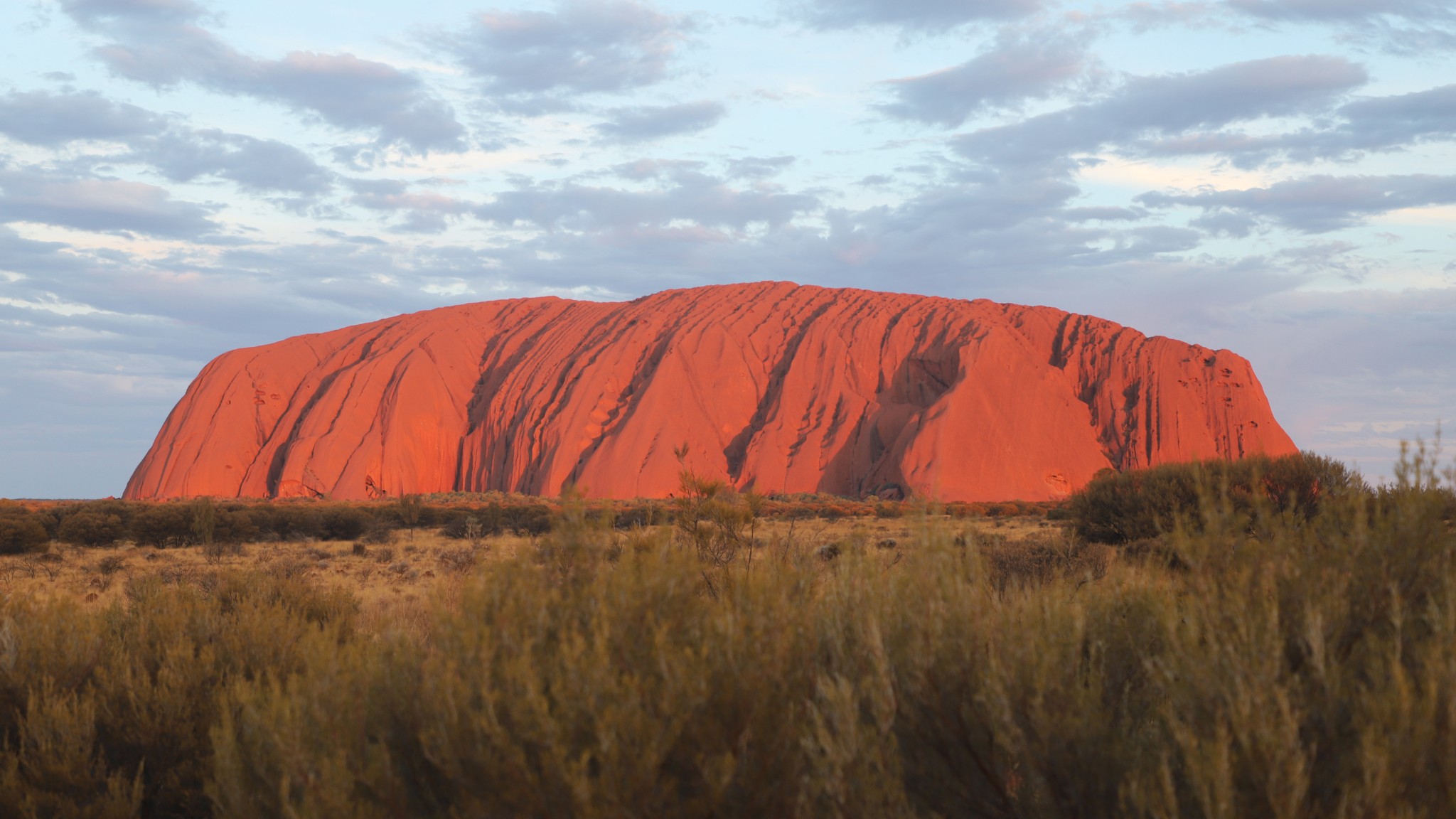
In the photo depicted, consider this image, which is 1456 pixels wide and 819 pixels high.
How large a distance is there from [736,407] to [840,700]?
193ft

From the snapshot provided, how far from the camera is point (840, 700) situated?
3.34 metres

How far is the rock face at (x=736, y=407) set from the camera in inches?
2226

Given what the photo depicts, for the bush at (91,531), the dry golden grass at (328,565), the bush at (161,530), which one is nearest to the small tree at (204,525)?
the bush at (161,530)

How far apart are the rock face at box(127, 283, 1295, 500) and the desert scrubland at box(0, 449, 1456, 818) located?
4827 centimetres

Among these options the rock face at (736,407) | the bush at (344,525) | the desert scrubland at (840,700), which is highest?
the rock face at (736,407)

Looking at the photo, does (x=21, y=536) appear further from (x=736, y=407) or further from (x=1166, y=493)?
(x=736, y=407)

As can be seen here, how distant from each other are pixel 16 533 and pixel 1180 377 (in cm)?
6405

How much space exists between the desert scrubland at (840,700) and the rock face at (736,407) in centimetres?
4827

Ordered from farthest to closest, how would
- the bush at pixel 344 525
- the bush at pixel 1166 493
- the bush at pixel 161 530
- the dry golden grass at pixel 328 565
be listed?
1. the bush at pixel 344 525
2. the bush at pixel 161 530
3. the bush at pixel 1166 493
4. the dry golden grass at pixel 328 565

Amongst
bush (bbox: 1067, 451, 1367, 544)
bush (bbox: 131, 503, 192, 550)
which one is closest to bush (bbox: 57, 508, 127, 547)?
bush (bbox: 131, 503, 192, 550)

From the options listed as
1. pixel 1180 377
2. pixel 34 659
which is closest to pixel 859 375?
pixel 1180 377

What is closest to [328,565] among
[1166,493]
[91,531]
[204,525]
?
[204,525]

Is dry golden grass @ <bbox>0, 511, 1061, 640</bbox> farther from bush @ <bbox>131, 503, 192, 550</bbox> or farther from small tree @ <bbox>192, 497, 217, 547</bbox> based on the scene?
bush @ <bbox>131, 503, 192, 550</bbox>

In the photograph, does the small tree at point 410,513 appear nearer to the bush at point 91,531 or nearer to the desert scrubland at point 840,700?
the bush at point 91,531
